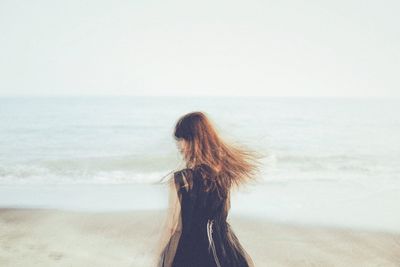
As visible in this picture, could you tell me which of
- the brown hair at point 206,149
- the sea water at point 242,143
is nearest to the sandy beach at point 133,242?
the sea water at point 242,143

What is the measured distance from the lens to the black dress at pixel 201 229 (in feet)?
7.08

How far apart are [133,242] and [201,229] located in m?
2.83

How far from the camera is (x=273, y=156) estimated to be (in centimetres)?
1305

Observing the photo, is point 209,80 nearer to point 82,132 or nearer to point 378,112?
point 378,112

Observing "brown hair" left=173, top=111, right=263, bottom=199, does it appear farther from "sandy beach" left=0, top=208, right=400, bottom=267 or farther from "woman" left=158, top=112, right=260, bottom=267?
"sandy beach" left=0, top=208, right=400, bottom=267

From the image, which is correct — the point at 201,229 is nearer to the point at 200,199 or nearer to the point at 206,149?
the point at 200,199

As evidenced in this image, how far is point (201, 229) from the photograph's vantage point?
7.35 feet

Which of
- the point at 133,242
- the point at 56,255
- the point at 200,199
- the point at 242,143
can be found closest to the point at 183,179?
the point at 200,199

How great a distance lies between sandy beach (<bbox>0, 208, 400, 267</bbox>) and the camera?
14.1 ft

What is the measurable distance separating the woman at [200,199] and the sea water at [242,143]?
0.58ft

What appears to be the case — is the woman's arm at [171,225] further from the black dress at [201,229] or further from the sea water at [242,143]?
the sea water at [242,143]

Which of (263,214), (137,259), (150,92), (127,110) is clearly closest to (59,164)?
(263,214)

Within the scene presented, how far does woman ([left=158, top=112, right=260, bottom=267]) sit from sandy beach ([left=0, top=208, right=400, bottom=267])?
2.02 meters

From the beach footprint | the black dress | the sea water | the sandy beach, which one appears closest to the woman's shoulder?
the black dress
